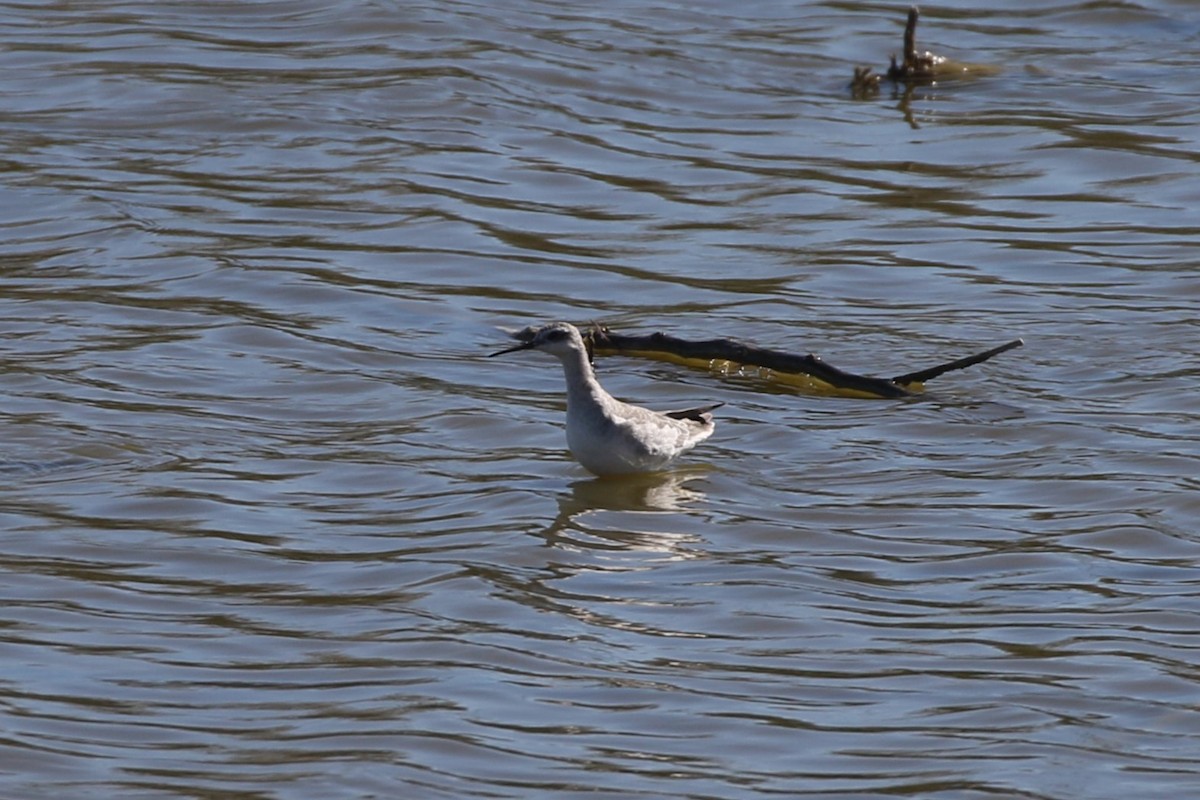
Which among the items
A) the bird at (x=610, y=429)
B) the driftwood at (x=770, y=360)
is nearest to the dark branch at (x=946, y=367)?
the driftwood at (x=770, y=360)

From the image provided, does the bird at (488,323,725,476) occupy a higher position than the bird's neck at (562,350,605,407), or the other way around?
the bird's neck at (562,350,605,407)

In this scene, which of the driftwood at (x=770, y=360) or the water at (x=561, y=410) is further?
the driftwood at (x=770, y=360)

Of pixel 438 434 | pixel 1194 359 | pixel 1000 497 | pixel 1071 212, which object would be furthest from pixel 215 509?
pixel 1071 212

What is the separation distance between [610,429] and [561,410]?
1.53 m

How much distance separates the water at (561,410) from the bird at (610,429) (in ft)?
0.62

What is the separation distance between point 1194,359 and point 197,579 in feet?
21.1

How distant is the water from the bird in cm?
19

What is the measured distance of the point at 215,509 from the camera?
1002 centimetres

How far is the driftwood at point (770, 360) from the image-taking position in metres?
12.0

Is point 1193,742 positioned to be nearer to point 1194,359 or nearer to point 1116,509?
point 1116,509

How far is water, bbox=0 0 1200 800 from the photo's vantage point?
24.2 ft

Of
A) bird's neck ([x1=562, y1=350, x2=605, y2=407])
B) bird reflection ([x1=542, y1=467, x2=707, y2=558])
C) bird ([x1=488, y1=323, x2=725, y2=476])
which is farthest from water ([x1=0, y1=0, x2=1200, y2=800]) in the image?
bird's neck ([x1=562, y1=350, x2=605, y2=407])

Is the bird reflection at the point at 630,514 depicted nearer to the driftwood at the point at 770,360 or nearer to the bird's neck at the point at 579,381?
the bird's neck at the point at 579,381

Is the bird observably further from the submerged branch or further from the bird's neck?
the submerged branch
